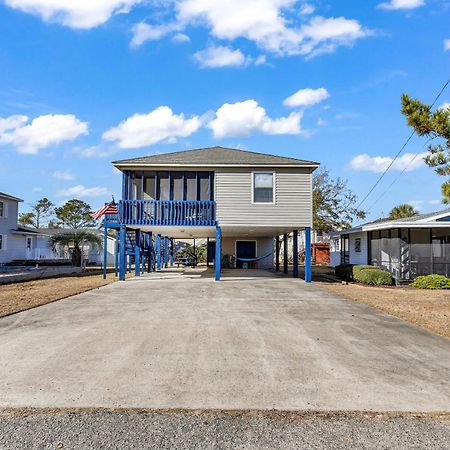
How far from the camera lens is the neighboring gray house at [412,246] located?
1719 cm

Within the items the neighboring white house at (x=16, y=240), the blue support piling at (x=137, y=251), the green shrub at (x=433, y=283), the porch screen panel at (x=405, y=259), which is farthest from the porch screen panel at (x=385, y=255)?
the neighboring white house at (x=16, y=240)

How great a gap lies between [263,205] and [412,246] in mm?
6633

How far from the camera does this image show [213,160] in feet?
54.4

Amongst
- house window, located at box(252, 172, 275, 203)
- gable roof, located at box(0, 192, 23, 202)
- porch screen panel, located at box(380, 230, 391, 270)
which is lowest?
porch screen panel, located at box(380, 230, 391, 270)

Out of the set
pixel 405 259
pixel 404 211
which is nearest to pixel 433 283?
pixel 405 259

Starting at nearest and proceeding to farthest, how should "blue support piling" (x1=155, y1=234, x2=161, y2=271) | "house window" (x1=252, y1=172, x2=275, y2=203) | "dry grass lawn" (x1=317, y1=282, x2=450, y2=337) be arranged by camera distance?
"dry grass lawn" (x1=317, y1=282, x2=450, y2=337) < "house window" (x1=252, y1=172, x2=275, y2=203) < "blue support piling" (x1=155, y1=234, x2=161, y2=271)

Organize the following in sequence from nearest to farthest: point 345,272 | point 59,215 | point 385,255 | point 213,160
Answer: point 213,160, point 385,255, point 345,272, point 59,215

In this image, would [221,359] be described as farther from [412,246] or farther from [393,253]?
[393,253]

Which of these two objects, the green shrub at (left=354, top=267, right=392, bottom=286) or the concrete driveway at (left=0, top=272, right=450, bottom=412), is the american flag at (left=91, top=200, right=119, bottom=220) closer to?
the concrete driveway at (left=0, top=272, right=450, bottom=412)

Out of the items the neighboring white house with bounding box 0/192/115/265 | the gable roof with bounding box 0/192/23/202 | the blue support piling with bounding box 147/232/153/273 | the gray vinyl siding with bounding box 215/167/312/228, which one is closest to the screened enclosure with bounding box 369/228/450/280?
the gray vinyl siding with bounding box 215/167/312/228

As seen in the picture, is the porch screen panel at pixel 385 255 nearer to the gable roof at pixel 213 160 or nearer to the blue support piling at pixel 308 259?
the blue support piling at pixel 308 259

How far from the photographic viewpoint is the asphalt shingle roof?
16.3 m

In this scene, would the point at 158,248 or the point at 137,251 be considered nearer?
the point at 137,251

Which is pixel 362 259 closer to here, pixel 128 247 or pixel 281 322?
pixel 128 247
